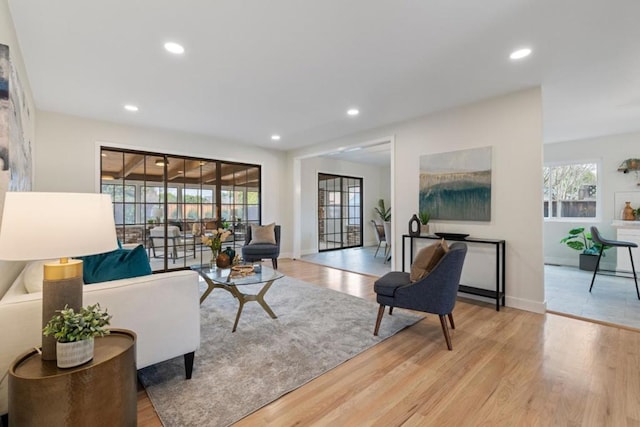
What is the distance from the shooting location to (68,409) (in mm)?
1087

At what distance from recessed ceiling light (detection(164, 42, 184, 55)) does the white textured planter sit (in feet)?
7.52

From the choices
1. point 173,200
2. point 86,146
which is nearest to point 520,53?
point 173,200

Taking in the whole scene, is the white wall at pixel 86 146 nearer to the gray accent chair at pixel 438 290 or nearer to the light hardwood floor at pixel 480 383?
the light hardwood floor at pixel 480 383

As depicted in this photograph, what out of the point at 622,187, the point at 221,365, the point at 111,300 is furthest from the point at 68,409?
the point at 622,187

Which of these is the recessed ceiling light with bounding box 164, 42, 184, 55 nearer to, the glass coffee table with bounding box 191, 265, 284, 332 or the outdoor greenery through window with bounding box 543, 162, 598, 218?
the glass coffee table with bounding box 191, 265, 284, 332

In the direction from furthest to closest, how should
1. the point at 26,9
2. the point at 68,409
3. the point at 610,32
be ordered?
the point at 610,32, the point at 26,9, the point at 68,409

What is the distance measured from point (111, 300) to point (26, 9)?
2.12m

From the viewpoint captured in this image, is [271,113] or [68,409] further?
[271,113]

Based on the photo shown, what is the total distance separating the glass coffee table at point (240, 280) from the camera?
2.80 m

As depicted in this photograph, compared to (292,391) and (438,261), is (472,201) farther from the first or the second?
(292,391)

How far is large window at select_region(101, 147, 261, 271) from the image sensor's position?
4.81 meters

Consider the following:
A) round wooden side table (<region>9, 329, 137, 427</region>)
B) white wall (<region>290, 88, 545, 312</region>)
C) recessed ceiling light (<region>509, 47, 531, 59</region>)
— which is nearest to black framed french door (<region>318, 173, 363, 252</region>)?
white wall (<region>290, 88, 545, 312</region>)

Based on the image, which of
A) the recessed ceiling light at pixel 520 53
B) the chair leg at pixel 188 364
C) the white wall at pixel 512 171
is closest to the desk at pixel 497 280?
the white wall at pixel 512 171

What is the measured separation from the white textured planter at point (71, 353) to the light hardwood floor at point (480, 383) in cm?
68
